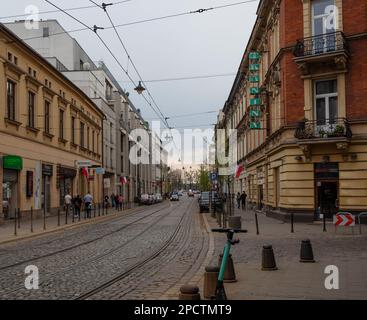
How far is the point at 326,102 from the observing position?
26.7m

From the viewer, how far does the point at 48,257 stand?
15.1 m

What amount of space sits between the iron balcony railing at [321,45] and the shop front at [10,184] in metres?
16.3

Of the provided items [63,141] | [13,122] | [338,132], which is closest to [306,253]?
[338,132]

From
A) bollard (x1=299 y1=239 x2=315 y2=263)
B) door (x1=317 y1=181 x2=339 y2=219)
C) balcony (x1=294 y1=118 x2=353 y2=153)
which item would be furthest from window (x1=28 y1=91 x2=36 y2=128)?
bollard (x1=299 y1=239 x2=315 y2=263)

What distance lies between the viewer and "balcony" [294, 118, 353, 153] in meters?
25.3

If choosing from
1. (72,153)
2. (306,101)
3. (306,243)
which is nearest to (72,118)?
(72,153)

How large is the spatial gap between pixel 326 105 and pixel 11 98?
706 inches

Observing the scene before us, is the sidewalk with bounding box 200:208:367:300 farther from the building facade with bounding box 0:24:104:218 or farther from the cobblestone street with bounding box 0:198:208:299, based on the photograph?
the building facade with bounding box 0:24:104:218

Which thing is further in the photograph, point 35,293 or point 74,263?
point 74,263

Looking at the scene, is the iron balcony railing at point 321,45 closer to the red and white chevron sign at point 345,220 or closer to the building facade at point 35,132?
the red and white chevron sign at point 345,220

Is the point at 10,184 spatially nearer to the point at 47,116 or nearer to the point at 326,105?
the point at 47,116

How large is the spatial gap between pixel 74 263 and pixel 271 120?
71.5ft
